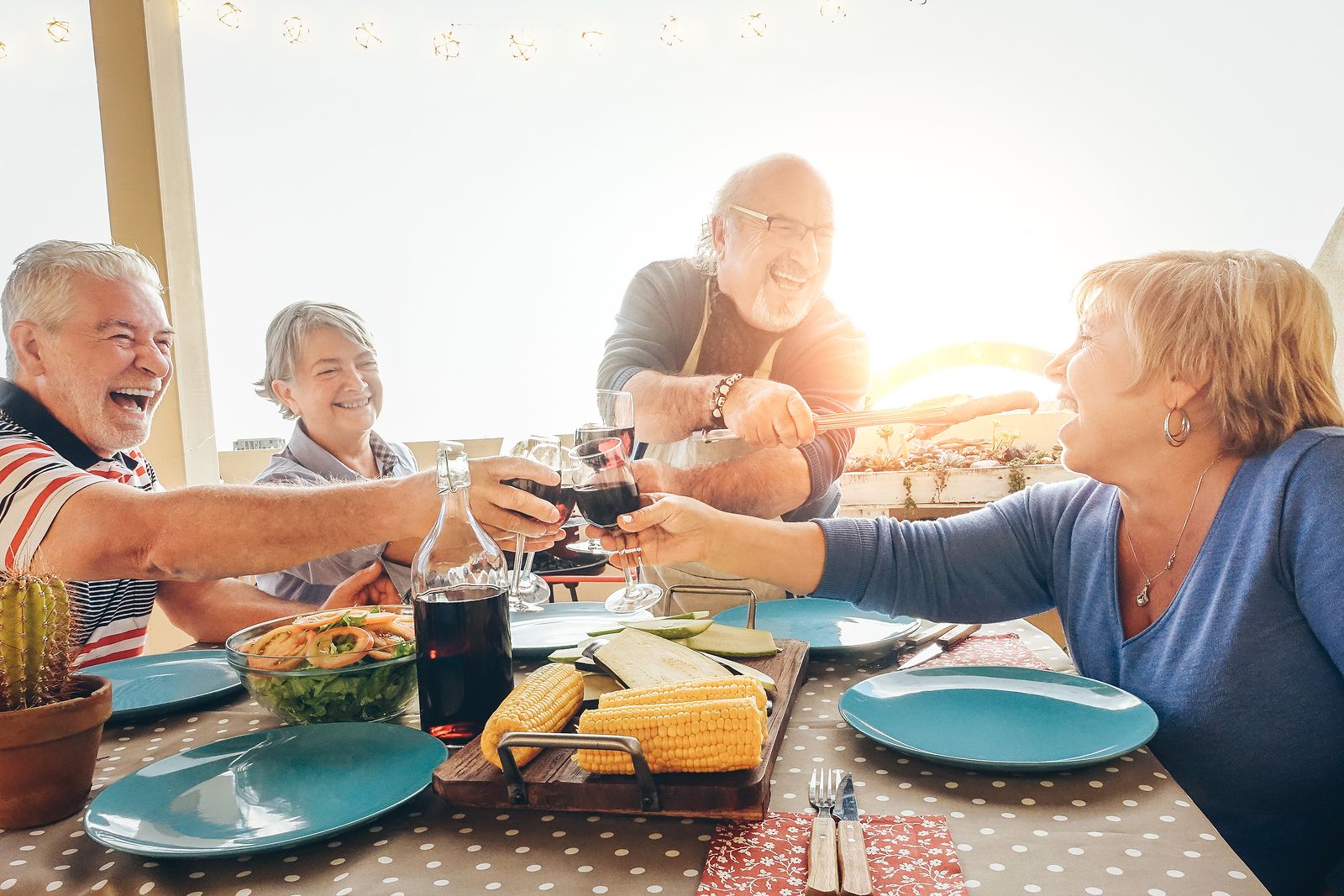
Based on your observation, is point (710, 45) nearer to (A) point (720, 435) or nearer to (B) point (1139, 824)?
(A) point (720, 435)

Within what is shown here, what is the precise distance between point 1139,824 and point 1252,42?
3.20 metres

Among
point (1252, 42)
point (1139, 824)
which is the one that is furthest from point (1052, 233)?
point (1139, 824)

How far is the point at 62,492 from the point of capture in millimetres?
1295

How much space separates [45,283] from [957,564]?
1836 mm

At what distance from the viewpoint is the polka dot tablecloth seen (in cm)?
59

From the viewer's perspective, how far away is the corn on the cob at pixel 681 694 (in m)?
0.72

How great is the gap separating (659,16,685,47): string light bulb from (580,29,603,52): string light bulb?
8.8 inches

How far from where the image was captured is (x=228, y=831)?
2.11ft

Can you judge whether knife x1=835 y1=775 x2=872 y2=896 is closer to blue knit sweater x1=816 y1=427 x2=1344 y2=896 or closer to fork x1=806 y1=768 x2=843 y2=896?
fork x1=806 y1=768 x2=843 y2=896

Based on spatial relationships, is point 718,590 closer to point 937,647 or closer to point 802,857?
point 937,647

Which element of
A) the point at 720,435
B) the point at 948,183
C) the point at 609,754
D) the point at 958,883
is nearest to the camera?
the point at 958,883

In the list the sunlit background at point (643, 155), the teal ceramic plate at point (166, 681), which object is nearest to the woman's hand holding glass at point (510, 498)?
the teal ceramic plate at point (166, 681)

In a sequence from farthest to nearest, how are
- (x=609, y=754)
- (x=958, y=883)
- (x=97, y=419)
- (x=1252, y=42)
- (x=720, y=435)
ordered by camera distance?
(x=1252, y=42), (x=720, y=435), (x=97, y=419), (x=609, y=754), (x=958, y=883)

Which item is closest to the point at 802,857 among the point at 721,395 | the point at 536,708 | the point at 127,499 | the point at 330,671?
the point at 536,708
